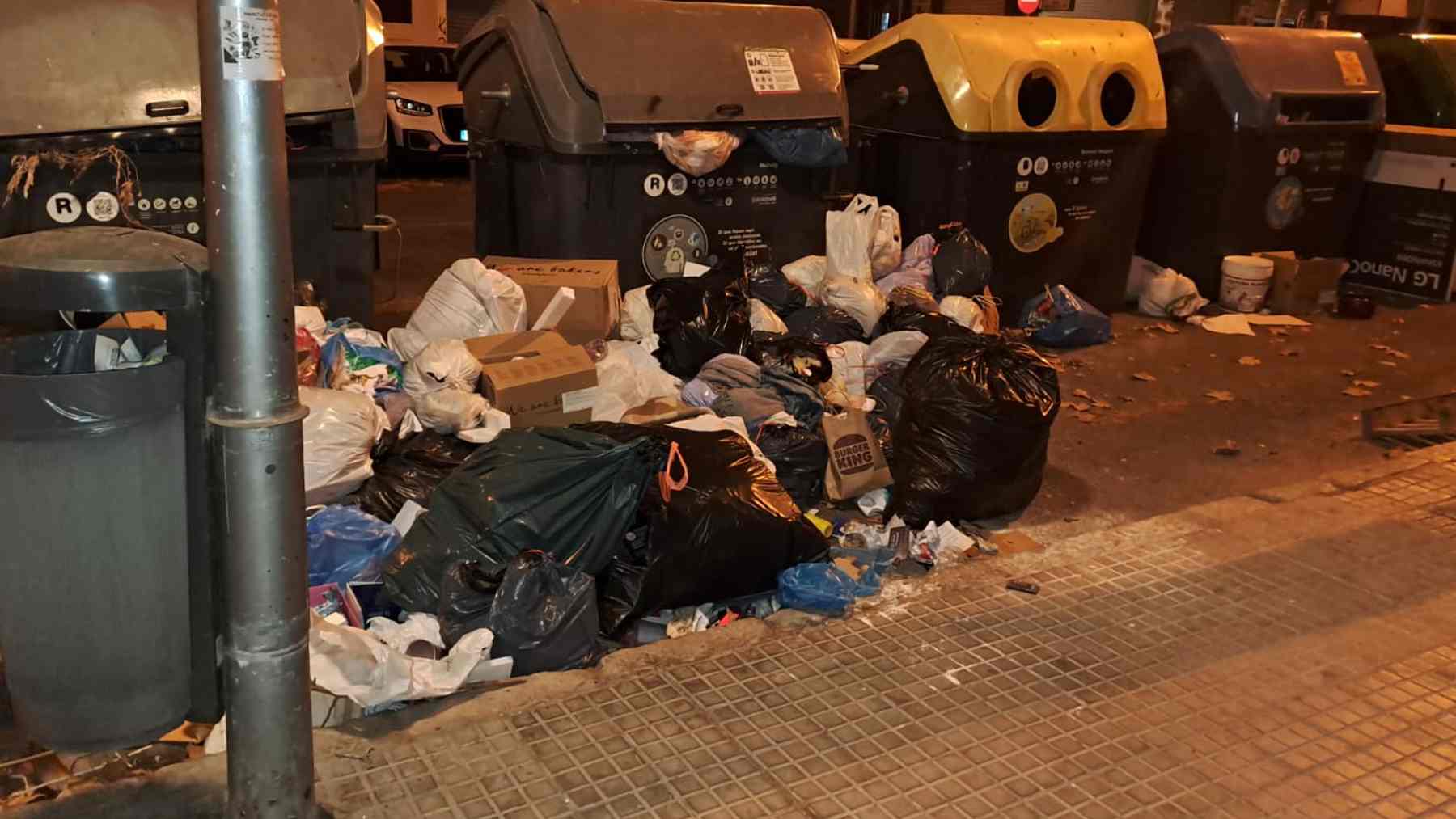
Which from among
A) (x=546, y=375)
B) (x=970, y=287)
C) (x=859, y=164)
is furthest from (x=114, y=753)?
(x=859, y=164)

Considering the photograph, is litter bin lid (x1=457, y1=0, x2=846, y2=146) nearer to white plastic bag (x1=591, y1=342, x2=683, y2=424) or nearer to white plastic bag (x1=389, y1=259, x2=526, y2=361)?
white plastic bag (x1=389, y1=259, x2=526, y2=361)

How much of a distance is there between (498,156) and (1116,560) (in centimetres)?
316

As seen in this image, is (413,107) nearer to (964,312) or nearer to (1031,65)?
(1031,65)

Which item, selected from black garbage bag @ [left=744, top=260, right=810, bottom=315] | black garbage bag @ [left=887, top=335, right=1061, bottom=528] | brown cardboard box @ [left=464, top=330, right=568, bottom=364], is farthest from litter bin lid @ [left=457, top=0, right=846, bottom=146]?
black garbage bag @ [left=887, top=335, right=1061, bottom=528]

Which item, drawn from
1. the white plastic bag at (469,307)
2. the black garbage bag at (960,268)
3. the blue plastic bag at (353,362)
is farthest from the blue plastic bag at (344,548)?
the black garbage bag at (960,268)

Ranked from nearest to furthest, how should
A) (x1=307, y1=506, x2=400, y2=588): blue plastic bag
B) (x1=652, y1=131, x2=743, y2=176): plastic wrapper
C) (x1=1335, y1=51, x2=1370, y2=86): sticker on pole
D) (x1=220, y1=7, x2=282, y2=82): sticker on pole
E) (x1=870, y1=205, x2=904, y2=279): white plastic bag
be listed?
(x1=220, y1=7, x2=282, y2=82): sticker on pole, (x1=307, y1=506, x2=400, y2=588): blue plastic bag, (x1=652, y1=131, x2=743, y2=176): plastic wrapper, (x1=870, y1=205, x2=904, y2=279): white plastic bag, (x1=1335, y1=51, x2=1370, y2=86): sticker on pole

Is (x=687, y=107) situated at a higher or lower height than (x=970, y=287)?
higher

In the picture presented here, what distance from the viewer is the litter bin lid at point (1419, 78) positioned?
309 inches

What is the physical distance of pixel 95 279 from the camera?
1.87 metres

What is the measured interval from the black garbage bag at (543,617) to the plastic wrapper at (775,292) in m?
2.40

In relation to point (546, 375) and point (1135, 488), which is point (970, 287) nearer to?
point (1135, 488)

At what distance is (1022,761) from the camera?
2.61 m

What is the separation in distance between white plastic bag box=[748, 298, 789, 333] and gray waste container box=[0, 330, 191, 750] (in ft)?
9.72

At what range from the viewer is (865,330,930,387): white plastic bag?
4.71 meters
